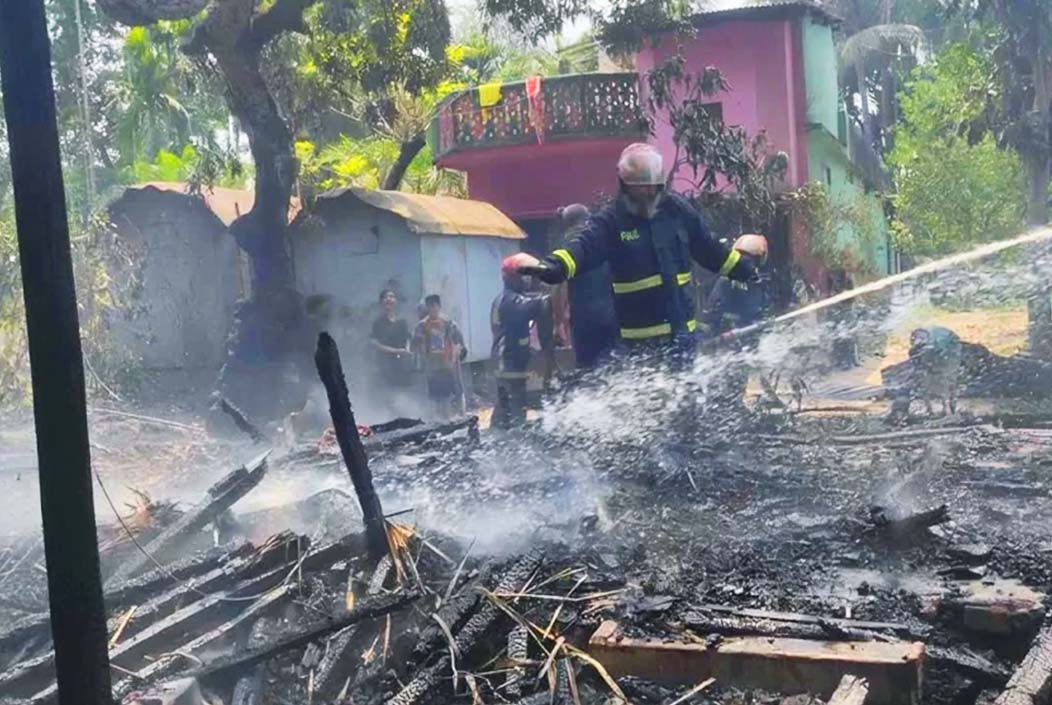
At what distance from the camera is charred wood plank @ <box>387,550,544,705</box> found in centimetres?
425

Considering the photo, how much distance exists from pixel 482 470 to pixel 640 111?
11657mm

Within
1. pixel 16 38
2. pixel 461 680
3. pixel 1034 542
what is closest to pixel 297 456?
pixel 461 680

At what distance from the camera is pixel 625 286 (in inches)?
301

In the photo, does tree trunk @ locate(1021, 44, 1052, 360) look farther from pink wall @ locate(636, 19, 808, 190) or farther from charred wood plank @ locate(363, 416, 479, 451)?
charred wood plank @ locate(363, 416, 479, 451)

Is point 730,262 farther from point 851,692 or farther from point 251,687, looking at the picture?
point 251,687

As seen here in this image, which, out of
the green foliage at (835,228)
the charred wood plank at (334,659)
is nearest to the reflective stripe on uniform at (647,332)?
the charred wood plank at (334,659)

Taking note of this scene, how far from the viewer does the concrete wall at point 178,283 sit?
653 inches

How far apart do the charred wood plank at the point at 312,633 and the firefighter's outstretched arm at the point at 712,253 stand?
12.1 ft

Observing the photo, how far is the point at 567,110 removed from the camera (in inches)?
733

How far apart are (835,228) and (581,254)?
11883mm

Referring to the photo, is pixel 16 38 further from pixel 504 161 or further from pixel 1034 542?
pixel 504 161

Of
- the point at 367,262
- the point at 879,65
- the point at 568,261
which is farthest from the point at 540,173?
the point at 879,65

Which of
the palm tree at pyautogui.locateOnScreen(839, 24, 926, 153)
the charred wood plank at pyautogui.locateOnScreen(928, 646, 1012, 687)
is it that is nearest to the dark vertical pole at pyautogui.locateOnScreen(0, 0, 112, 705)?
the charred wood plank at pyautogui.locateOnScreen(928, 646, 1012, 687)

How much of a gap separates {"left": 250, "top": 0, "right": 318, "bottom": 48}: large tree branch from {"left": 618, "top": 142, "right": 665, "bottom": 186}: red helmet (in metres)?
7.79
